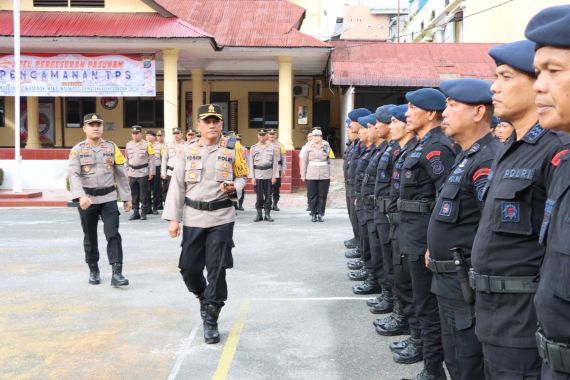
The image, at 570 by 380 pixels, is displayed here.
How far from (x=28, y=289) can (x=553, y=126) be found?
6.53m

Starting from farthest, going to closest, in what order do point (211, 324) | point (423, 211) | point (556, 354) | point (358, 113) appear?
point (358, 113), point (211, 324), point (423, 211), point (556, 354)

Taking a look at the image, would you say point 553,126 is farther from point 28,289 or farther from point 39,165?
point 39,165

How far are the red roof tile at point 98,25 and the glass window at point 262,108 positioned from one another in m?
7.41

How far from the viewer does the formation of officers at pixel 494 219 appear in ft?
6.45

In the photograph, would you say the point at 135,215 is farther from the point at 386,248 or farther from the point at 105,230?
the point at 386,248

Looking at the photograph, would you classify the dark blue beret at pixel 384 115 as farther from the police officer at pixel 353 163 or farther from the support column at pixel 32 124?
the support column at pixel 32 124

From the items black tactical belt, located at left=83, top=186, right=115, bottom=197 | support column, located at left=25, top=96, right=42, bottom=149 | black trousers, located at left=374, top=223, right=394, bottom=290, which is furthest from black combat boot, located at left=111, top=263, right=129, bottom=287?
support column, located at left=25, top=96, right=42, bottom=149

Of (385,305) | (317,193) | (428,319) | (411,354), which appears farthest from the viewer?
(317,193)

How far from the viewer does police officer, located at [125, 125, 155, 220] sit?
1341 centimetres

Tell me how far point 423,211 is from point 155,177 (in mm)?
10929

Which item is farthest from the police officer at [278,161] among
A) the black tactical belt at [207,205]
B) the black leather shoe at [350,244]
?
the black tactical belt at [207,205]

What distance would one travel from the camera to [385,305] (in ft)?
19.7

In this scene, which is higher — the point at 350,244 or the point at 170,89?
the point at 170,89

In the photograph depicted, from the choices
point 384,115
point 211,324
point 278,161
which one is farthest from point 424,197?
point 278,161
